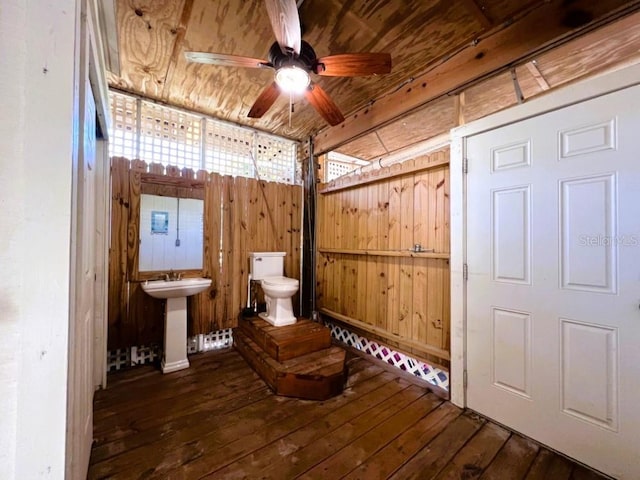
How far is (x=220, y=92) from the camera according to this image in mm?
2605

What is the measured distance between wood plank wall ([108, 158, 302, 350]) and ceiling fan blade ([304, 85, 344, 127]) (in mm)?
1422

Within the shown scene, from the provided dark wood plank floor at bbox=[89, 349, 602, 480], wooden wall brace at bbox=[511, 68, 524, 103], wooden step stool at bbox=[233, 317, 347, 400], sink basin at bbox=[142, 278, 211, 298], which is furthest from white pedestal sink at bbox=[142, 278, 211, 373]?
wooden wall brace at bbox=[511, 68, 524, 103]

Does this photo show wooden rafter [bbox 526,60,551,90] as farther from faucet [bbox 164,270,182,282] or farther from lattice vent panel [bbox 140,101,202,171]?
faucet [bbox 164,270,182,282]

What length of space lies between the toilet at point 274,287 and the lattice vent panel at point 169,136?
128 centimetres

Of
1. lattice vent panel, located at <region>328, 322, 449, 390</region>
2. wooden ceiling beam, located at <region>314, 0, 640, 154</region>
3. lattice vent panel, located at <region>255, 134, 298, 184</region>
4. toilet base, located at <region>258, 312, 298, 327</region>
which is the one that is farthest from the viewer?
lattice vent panel, located at <region>255, 134, 298, 184</region>

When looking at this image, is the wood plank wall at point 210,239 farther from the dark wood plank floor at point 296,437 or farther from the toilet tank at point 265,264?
the dark wood plank floor at point 296,437

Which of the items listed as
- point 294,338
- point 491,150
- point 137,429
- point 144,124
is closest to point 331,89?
point 491,150

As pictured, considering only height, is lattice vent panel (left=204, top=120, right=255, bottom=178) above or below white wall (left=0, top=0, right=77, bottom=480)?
above

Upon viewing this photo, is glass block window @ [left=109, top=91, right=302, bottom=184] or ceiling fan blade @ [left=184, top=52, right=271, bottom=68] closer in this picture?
ceiling fan blade @ [left=184, top=52, right=271, bottom=68]

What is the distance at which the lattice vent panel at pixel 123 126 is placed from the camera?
2.55m

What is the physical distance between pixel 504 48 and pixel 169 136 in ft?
10.1

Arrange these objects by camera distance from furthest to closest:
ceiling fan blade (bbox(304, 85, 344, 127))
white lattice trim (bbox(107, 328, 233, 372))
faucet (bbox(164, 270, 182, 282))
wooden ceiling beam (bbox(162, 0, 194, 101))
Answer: faucet (bbox(164, 270, 182, 282)) → white lattice trim (bbox(107, 328, 233, 372)) → ceiling fan blade (bbox(304, 85, 344, 127)) → wooden ceiling beam (bbox(162, 0, 194, 101))

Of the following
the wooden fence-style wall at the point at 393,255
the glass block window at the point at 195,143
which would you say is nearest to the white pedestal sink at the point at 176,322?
the glass block window at the point at 195,143

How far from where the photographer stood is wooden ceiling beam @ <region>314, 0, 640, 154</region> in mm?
1477
